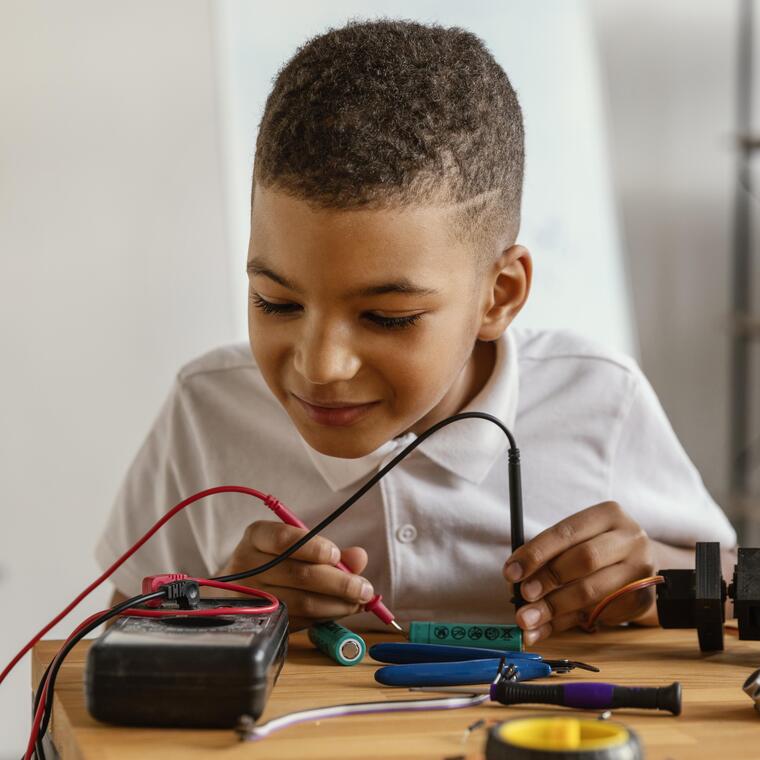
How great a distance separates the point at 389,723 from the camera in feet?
2.04

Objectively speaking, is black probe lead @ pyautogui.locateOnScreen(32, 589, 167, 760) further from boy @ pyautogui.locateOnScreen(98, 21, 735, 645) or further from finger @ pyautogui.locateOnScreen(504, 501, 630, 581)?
finger @ pyautogui.locateOnScreen(504, 501, 630, 581)

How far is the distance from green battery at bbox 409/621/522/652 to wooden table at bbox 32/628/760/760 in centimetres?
5

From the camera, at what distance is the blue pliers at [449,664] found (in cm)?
69

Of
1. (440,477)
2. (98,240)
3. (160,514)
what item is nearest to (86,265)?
(98,240)

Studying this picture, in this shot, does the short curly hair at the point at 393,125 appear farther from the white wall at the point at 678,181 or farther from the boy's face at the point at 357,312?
the white wall at the point at 678,181

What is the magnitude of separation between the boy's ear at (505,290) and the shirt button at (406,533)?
0.19 meters

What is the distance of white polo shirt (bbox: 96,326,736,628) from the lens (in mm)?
998

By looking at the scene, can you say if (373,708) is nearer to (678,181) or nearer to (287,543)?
(287,543)

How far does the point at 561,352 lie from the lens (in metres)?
1.14

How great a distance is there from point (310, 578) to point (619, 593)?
24 cm

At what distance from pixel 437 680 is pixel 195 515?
1.67 ft

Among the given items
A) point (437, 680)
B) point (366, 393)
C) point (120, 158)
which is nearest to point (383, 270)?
point (366, 393)

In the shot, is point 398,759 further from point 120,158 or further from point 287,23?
point 287,23

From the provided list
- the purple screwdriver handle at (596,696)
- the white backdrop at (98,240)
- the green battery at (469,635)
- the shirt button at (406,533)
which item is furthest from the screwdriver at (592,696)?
the white backdrop at (98,240)
